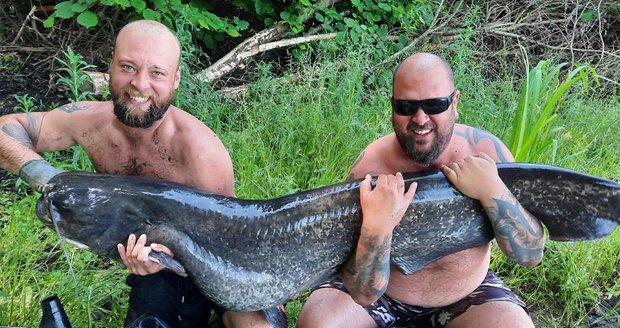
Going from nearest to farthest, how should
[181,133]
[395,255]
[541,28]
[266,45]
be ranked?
[395,255] → [181,133] → [266,45] → [541,28]

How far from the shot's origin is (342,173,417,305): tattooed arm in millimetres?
2158

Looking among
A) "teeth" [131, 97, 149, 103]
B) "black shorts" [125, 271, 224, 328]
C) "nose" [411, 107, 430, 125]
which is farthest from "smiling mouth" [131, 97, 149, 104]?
"nose" [411, 107, 430, 125]

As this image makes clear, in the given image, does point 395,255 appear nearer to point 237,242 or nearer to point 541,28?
point 237,242

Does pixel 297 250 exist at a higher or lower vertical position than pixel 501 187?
lower

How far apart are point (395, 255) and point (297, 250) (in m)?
0.41

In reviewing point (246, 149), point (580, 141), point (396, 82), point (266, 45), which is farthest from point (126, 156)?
point (580, 141)

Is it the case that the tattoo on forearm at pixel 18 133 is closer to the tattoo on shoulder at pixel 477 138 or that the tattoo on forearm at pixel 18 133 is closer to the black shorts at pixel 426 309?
the black shorts at pixel 426 309

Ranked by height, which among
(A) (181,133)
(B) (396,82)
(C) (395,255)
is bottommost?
(C) (395,255)

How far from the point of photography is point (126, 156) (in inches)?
102

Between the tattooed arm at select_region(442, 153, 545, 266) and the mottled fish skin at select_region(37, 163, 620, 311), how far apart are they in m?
0.05

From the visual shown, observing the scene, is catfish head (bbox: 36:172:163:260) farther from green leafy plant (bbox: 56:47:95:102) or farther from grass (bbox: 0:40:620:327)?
green leafy plant (bbox: 56:47:95:102)

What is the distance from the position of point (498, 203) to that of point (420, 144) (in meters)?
0.38

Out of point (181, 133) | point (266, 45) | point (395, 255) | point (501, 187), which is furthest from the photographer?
point (266, 45)

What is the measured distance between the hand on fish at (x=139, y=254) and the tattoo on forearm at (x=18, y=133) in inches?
28.2
